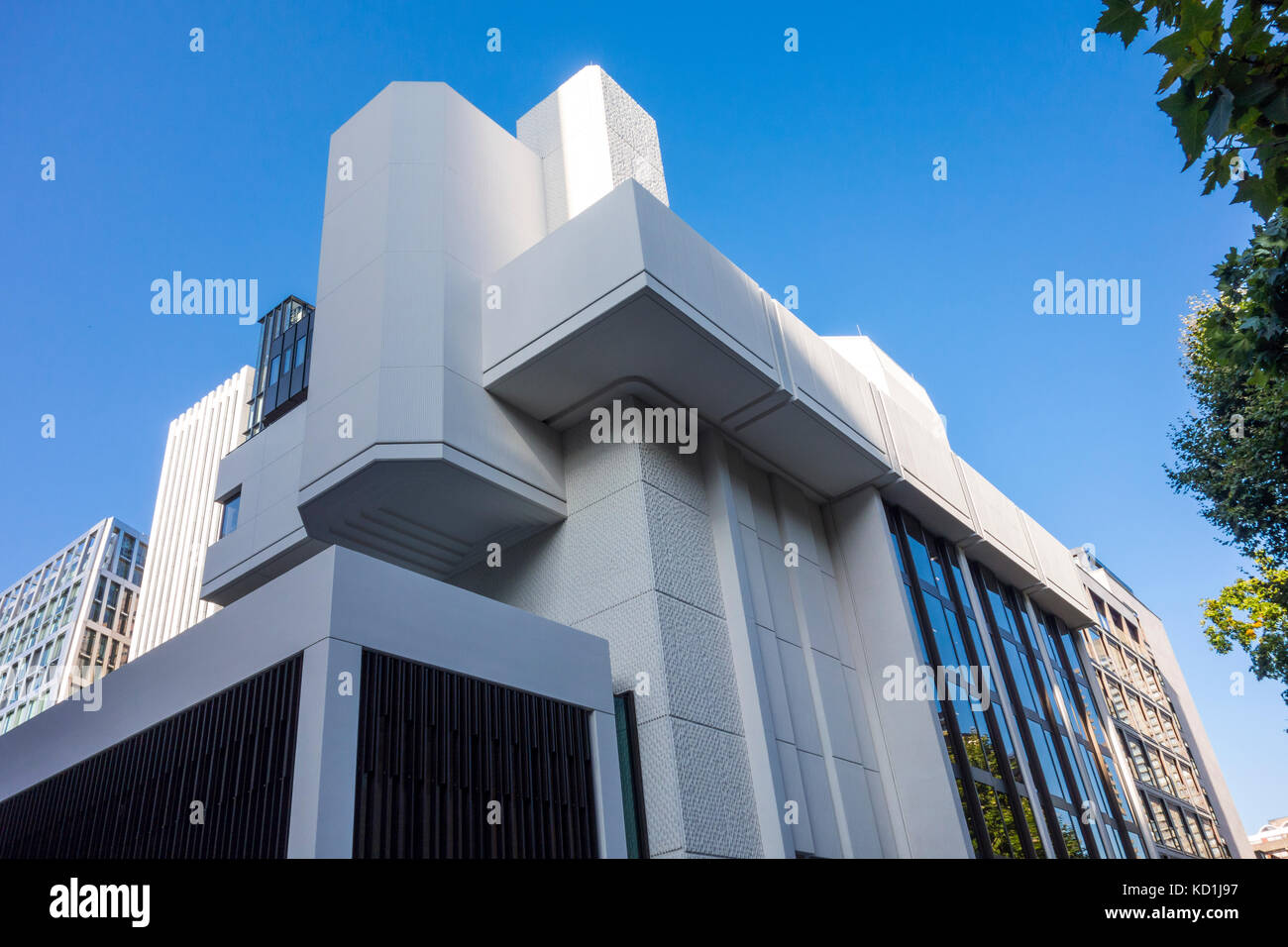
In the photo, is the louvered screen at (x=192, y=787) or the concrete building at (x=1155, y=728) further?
the concrete building at (x=1155, y=728)

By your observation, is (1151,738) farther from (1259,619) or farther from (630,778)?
(630,778)

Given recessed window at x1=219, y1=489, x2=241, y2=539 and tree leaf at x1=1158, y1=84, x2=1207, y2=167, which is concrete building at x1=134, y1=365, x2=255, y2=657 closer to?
recessed window at x1=219, y1=489, x2=241, y2=539

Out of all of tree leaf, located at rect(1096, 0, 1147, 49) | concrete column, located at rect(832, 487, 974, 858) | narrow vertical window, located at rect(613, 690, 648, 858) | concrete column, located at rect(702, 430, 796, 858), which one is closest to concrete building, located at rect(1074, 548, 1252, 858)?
concrete column, located at rect(832, 487, 974, 858)

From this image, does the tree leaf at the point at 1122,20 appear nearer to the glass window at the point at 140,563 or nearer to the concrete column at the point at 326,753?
the concrete column at the point at 326,753

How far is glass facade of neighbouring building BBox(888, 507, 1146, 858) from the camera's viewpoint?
14930 mm

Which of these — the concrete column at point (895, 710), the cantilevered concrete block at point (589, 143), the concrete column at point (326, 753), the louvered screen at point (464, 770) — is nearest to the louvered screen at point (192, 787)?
the concrete column at point (326, 753)

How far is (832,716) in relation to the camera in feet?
44.7

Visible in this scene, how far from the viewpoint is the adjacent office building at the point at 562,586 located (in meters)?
8.72

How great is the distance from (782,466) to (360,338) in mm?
6893

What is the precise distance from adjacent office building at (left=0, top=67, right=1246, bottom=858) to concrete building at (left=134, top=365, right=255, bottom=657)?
193ft

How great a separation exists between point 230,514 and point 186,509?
6398 centimetres

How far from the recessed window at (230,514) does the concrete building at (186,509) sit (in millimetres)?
55211

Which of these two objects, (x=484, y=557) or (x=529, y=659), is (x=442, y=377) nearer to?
(x=484, y=557)

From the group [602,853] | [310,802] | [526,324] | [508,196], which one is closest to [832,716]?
[602,853]
